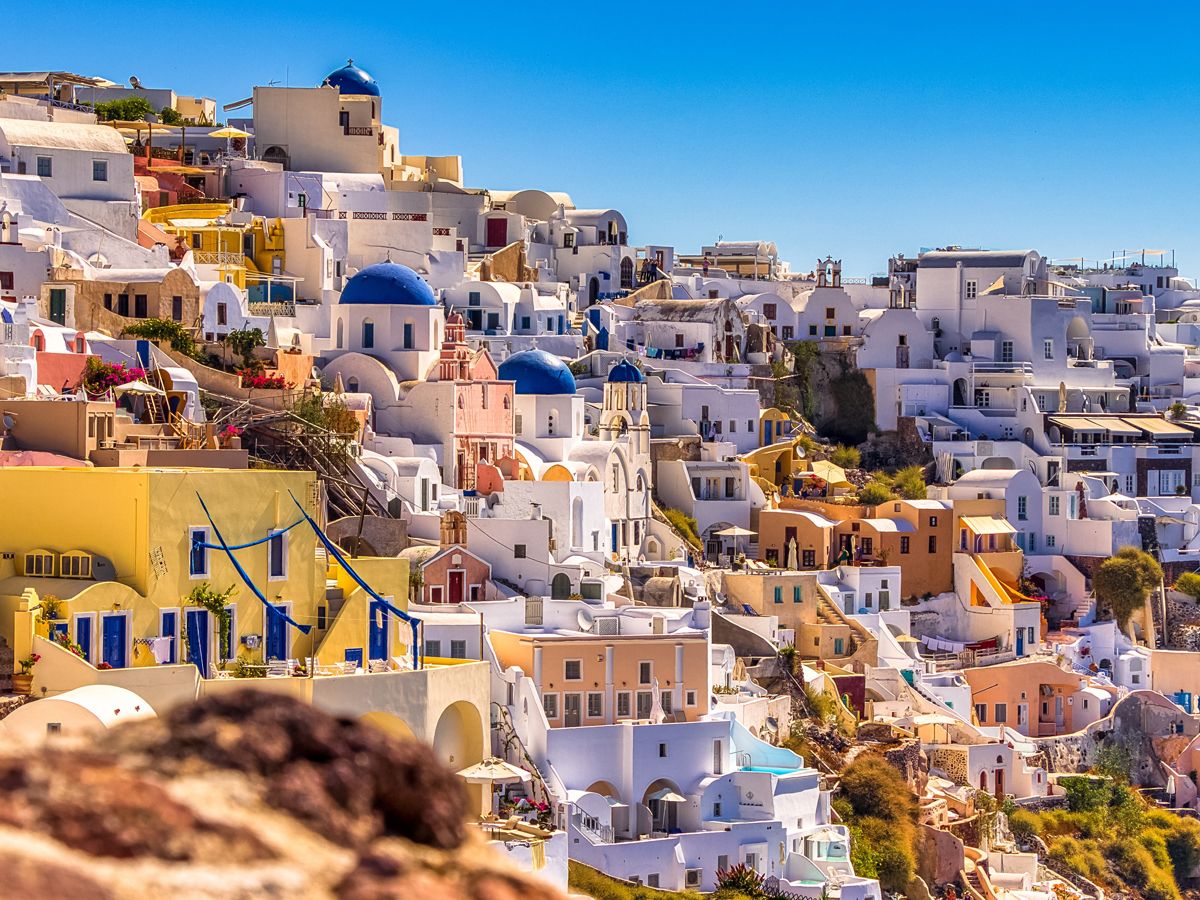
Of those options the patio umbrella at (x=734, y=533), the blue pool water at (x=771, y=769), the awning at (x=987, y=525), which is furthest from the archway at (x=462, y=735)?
the awning at (x=987, y=525)

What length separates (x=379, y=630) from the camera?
2984cm

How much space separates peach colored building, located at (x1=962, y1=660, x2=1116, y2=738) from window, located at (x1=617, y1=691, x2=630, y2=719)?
14.3 metres

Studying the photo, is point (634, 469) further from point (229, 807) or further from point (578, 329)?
point (229, 807)

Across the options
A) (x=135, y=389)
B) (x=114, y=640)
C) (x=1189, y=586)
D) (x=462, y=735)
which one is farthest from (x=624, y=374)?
(x=114, y=640)

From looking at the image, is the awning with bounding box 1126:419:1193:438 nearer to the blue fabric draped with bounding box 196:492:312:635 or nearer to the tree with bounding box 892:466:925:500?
the tree with bounding box 892:466:925:500

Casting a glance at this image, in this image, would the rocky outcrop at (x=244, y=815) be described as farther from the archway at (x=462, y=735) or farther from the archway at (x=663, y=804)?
the archway at (x=663, y=804)

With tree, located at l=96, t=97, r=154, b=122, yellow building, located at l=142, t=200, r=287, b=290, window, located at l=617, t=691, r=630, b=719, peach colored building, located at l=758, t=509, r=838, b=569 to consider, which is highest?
tree, located at l=96, t=97, r=154, b=122

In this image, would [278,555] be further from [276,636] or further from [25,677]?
[25,677]

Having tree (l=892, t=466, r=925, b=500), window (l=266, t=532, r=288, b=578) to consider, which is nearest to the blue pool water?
window (l=266, t=532, r=288, b=578)

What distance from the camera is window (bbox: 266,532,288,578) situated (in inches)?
1125

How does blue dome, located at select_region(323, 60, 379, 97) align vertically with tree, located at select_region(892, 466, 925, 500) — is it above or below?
above

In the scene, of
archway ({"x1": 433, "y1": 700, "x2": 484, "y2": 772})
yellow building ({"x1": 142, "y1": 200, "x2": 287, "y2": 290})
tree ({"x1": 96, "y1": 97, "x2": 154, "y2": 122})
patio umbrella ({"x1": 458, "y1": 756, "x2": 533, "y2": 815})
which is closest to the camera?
patio umbrella ({"x1": 458, "y1": 756, "x2": 533, "y2": 815})

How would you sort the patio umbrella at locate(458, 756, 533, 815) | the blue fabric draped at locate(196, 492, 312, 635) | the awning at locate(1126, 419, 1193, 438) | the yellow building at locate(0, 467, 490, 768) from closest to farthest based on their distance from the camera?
the yellow building at locate(0, 467, 490, 768)
the blue fabric draped at locate(196, 492, 312, 635)
the patio umbrella at locate(458, 756, 533, 815)
the awning at locate(1126, 419, 1193, 438)

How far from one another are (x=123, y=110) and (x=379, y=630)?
36.3 metres
